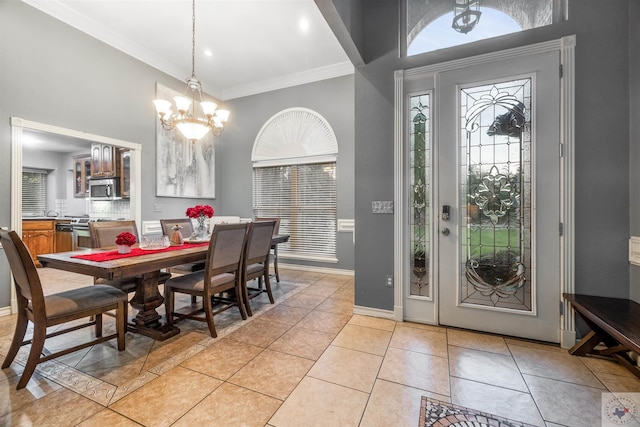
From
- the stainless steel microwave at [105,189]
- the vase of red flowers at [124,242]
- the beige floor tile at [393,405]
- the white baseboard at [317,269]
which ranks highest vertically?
the stainless steel microwave at [105,189]

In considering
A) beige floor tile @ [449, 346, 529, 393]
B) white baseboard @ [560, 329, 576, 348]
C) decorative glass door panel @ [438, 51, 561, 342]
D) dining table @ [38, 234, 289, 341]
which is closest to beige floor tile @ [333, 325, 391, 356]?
beige floor tile @ [449, 346, 529, 393]

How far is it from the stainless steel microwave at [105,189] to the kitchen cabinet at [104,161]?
0.10 m

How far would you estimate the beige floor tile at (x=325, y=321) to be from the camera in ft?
8.47

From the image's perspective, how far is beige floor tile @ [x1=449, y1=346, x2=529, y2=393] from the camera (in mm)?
1762

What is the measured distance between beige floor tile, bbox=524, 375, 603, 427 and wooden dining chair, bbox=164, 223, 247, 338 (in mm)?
2367

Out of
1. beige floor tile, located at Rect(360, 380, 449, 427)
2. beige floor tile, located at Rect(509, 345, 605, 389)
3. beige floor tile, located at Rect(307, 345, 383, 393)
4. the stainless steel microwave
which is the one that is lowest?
beige floor tile, located at Rect(360, 380, 449, 427)

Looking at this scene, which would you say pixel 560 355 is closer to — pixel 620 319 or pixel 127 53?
pixel 620 319

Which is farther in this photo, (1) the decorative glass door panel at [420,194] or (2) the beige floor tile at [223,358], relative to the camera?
(1) the decorative glass door panel at [420,194]

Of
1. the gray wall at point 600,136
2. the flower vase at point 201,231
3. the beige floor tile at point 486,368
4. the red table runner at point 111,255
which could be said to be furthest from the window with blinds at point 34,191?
the gray wall at point 600,136

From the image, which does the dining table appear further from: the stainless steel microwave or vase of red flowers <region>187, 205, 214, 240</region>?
the stainless steel microwave

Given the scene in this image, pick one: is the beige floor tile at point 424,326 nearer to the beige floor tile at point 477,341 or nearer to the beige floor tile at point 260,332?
the beige floor tile at point 477,341

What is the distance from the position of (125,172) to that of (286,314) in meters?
3.73

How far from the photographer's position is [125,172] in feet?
14.7

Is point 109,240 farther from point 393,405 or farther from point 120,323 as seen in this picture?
point 393,405
